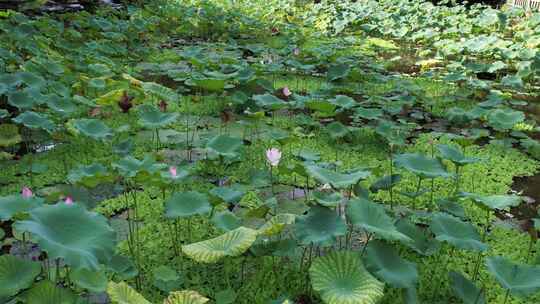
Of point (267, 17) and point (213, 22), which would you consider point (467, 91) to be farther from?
point (267, 17)

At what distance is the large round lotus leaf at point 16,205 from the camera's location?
4.38ft

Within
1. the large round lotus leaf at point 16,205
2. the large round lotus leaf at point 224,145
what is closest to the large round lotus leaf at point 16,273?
the large round lotus leaf at point 16,205

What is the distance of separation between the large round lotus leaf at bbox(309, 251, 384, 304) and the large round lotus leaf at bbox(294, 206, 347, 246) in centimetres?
5

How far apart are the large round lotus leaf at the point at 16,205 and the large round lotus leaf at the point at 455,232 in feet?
3.68

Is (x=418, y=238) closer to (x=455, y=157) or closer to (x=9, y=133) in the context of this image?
(x=455, y=157)

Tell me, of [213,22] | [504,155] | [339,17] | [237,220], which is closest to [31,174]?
[237,220]

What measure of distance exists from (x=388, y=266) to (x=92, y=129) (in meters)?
1.32

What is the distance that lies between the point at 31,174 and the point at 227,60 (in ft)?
6.44

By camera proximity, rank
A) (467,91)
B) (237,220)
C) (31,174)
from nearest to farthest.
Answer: (237,220) → (31,174) → (467,91)

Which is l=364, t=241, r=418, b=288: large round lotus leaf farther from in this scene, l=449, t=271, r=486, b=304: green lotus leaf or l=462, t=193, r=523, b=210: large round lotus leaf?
l=462, t=193, r=523, b=210: large round lotus leaf

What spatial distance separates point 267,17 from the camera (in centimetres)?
794

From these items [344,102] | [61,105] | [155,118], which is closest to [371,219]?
[155,118]

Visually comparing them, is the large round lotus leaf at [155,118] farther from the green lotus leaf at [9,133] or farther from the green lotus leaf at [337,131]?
the green lotus leaf at [337,131]

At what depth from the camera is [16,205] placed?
1385mm
